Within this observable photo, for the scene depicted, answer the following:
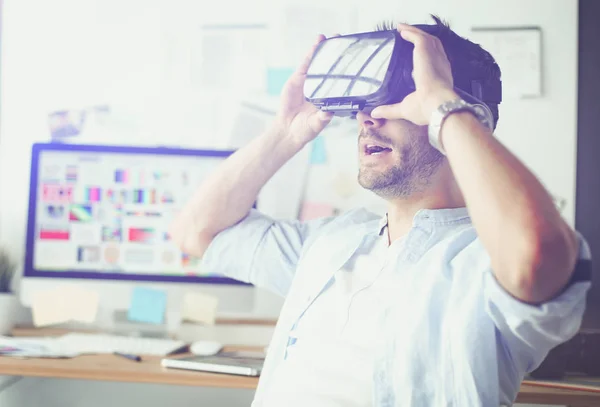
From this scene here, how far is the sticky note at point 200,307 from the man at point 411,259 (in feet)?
0.78

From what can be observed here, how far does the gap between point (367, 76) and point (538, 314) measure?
427 millimetres

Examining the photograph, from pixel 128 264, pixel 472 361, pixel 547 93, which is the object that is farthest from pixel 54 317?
pixel 547 93

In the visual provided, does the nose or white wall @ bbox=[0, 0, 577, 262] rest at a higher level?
white wall @ bbox=[0, 0, 577, 262]

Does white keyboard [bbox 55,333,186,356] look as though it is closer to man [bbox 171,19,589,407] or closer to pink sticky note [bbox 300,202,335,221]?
man [bbox 171,19,589,407]

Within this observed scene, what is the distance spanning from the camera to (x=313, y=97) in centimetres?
98

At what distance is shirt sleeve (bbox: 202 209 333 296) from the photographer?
112 centimetres

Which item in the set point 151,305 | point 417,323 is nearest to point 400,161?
point 417,323

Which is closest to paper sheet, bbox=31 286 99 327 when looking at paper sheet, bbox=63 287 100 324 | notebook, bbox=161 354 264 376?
paper sheet, bbox=63 287 100 324

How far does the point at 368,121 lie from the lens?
1002 mm

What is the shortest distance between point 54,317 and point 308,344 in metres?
0.70

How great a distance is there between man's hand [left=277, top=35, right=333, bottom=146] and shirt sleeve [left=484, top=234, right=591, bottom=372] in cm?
50

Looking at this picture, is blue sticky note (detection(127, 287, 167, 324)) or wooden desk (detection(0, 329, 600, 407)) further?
blue sticky note (detection(127, 287, 167, 324))

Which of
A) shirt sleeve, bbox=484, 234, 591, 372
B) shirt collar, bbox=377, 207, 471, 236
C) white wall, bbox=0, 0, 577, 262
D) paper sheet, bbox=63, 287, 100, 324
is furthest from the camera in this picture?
white wall, bbox=0, 0, 577, 262

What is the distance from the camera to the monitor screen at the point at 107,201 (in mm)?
1383
